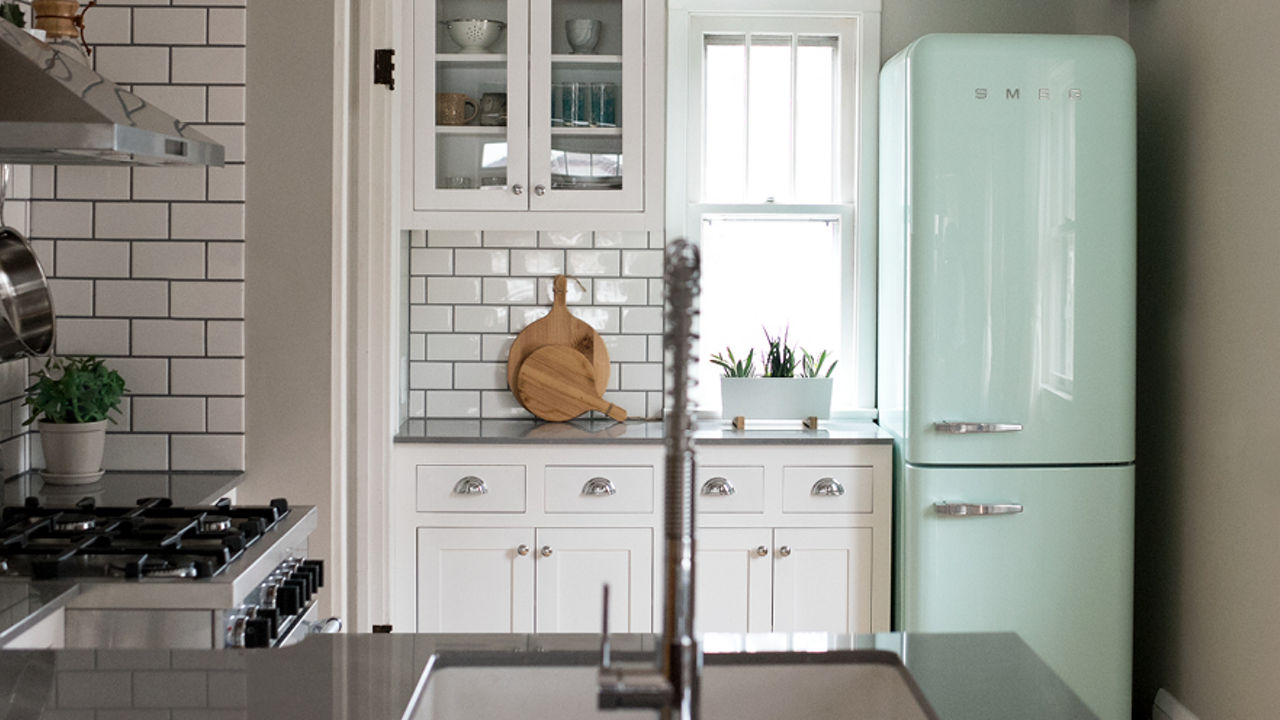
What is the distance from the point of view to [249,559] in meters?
2.10

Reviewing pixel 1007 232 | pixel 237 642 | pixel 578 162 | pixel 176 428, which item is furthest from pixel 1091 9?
pixel 237 642

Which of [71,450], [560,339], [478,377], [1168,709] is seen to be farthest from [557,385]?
[1168,709]

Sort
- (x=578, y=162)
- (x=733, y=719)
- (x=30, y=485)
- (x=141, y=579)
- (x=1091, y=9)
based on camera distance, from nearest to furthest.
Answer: (x=733, y=719)
(x=141, y=579)
(x=30, y=485)
(x=578, y=162)
(x=1091, y=9)

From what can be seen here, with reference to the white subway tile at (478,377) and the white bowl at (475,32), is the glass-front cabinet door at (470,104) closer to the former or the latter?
the white bowl at (475,32)

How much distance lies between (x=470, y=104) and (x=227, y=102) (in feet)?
3.15

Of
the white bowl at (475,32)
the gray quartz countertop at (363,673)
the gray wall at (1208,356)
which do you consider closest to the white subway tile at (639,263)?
the white bowl at (475,32)

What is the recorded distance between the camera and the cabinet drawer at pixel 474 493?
11.7ft

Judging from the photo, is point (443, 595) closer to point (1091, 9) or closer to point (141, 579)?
point (141, 579)

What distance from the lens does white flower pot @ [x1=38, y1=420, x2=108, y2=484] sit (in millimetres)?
2689

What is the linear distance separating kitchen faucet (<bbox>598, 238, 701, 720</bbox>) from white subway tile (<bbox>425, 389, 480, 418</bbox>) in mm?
3139

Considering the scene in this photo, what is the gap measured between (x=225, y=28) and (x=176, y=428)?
0.88 metres

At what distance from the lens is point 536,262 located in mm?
4090

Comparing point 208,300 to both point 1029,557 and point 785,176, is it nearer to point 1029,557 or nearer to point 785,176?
point 785,176

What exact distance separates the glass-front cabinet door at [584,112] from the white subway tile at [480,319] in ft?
1.57
